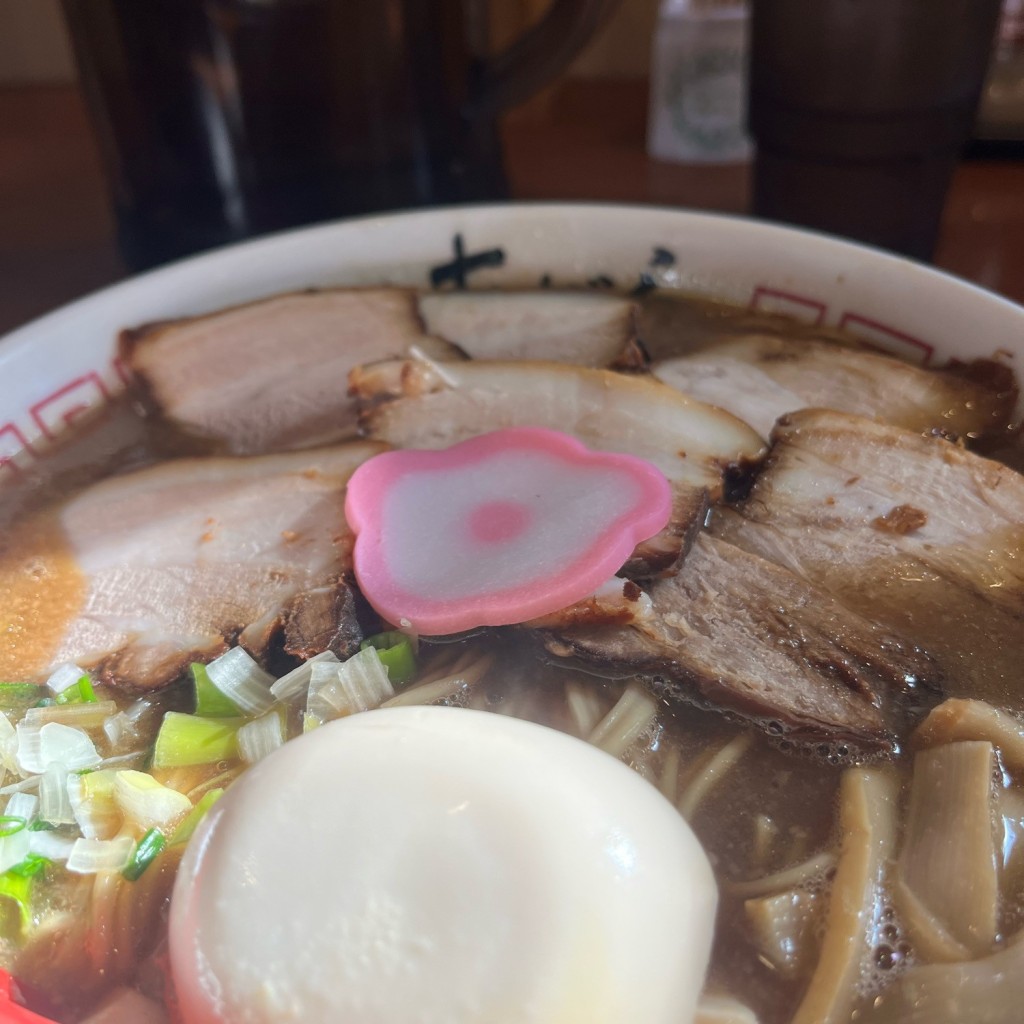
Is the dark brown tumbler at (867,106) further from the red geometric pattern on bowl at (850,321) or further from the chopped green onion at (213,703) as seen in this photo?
the chopped green onion at (213,703)

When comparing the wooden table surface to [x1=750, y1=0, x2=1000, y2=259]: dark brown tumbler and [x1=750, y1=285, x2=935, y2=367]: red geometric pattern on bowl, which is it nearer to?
[x1=750, y1=0, x2=1000, y2=259]: dark brown tumbler

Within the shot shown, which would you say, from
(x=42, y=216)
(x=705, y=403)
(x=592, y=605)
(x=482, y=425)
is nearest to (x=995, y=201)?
(x=705, y=403)

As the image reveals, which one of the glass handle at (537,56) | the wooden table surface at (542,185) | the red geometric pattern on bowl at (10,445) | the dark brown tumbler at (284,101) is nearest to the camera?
the red geometric pattern on bowl at (10,445)

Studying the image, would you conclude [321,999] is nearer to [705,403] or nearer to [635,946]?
[635,946]

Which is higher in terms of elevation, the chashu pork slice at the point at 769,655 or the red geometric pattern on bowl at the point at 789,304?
the red geometric pattern on bowl at the point at 789,304

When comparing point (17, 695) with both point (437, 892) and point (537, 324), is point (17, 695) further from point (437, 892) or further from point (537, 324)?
point (537, 324)

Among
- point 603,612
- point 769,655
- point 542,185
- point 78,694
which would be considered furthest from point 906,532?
point 542,185

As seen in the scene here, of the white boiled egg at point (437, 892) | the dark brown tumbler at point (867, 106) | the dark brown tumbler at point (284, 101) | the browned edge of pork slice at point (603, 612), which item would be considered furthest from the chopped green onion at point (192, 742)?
the dark brown tumbler at point (867, 106)

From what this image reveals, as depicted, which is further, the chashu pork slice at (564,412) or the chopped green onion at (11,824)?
the chashu pork slice at (564,412)
